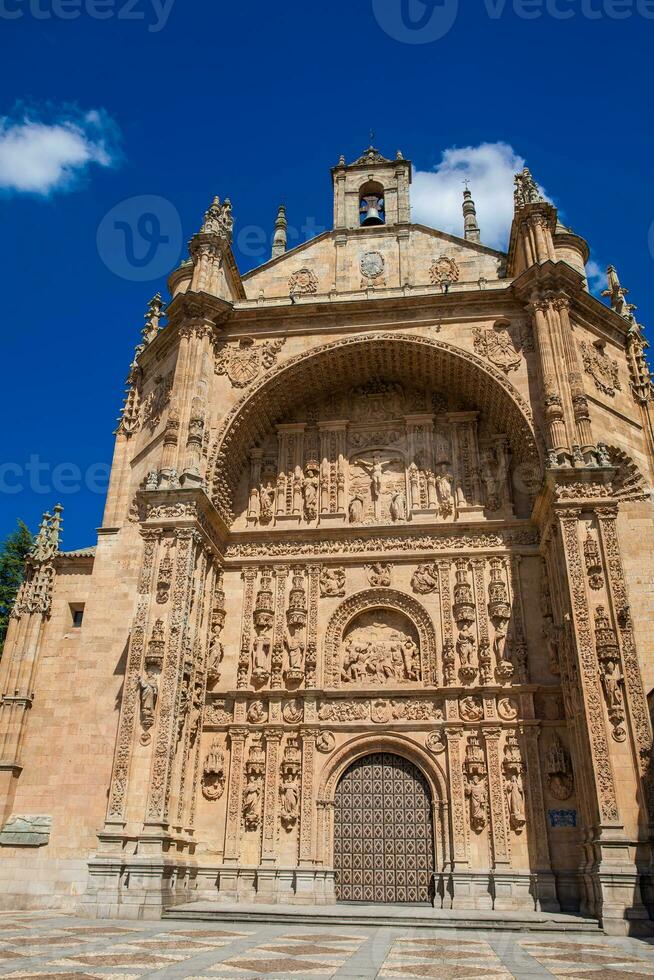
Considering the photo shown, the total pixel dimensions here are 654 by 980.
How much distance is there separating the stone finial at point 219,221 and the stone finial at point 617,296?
10098mm

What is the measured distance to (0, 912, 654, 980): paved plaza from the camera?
647 cm

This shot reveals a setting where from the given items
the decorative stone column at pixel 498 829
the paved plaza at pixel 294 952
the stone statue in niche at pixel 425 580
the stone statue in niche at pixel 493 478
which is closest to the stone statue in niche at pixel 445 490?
the stone statue in niche at pixel 493 478

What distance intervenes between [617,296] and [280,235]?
10321 mm

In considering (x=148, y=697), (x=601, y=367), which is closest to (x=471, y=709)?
(x=148, y=697)

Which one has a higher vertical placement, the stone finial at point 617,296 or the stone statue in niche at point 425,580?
the stone finial at point 617,296

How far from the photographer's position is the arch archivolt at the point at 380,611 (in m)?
15.9

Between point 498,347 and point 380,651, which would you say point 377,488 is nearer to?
point 380,651

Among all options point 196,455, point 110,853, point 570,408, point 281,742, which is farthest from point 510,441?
point 110,853

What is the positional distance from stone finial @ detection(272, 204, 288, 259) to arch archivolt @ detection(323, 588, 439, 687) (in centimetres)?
1180

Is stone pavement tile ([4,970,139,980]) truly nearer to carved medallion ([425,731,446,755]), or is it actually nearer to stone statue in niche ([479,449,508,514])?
carved medallion ([425,731,446,755])

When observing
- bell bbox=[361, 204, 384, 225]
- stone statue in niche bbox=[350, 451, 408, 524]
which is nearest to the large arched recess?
stone statue in niche bbox=[350, 451, 408, 524]

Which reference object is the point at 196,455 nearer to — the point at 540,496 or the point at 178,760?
the point at 178,760

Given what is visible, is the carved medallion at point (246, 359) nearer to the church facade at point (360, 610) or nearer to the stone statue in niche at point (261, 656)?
the church facade at point (360, 610)

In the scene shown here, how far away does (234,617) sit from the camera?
54.9 feet
